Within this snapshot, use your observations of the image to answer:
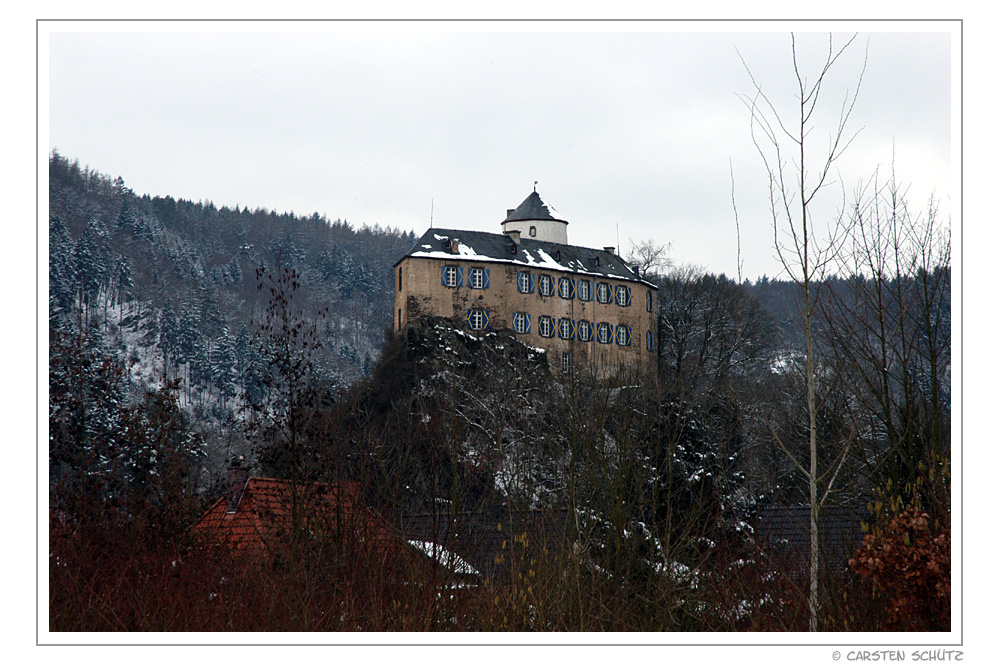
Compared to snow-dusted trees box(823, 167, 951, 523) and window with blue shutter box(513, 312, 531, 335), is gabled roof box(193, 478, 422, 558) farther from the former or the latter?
window with blue shutter box(513, 312, 531, 335)

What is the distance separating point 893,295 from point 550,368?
33863 mm

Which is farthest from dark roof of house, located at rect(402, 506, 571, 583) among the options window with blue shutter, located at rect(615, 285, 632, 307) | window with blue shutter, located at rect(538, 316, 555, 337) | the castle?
window with blue shutter, located at rect(615, 285, 632, 307)

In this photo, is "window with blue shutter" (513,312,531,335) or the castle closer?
the castle

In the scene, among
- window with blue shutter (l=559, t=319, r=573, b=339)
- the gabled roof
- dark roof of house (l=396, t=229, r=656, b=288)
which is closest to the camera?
the gabled roof

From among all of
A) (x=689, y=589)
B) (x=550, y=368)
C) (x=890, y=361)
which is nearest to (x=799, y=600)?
(x=689, y=589)

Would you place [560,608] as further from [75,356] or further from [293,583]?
[75,356]

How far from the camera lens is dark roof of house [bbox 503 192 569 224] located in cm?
5219

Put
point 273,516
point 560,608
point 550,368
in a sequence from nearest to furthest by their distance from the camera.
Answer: point 560,608 → point 273,516 → point 550,368

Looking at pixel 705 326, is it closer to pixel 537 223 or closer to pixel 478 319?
pixel 478 319

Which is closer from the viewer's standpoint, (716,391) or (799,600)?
(799,600)

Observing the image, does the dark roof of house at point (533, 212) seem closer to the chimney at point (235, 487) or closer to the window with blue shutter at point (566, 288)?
the window with blue shutter at point (566, 288)

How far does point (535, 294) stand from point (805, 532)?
37.9 metres

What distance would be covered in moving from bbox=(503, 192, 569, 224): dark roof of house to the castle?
4.80 feet
